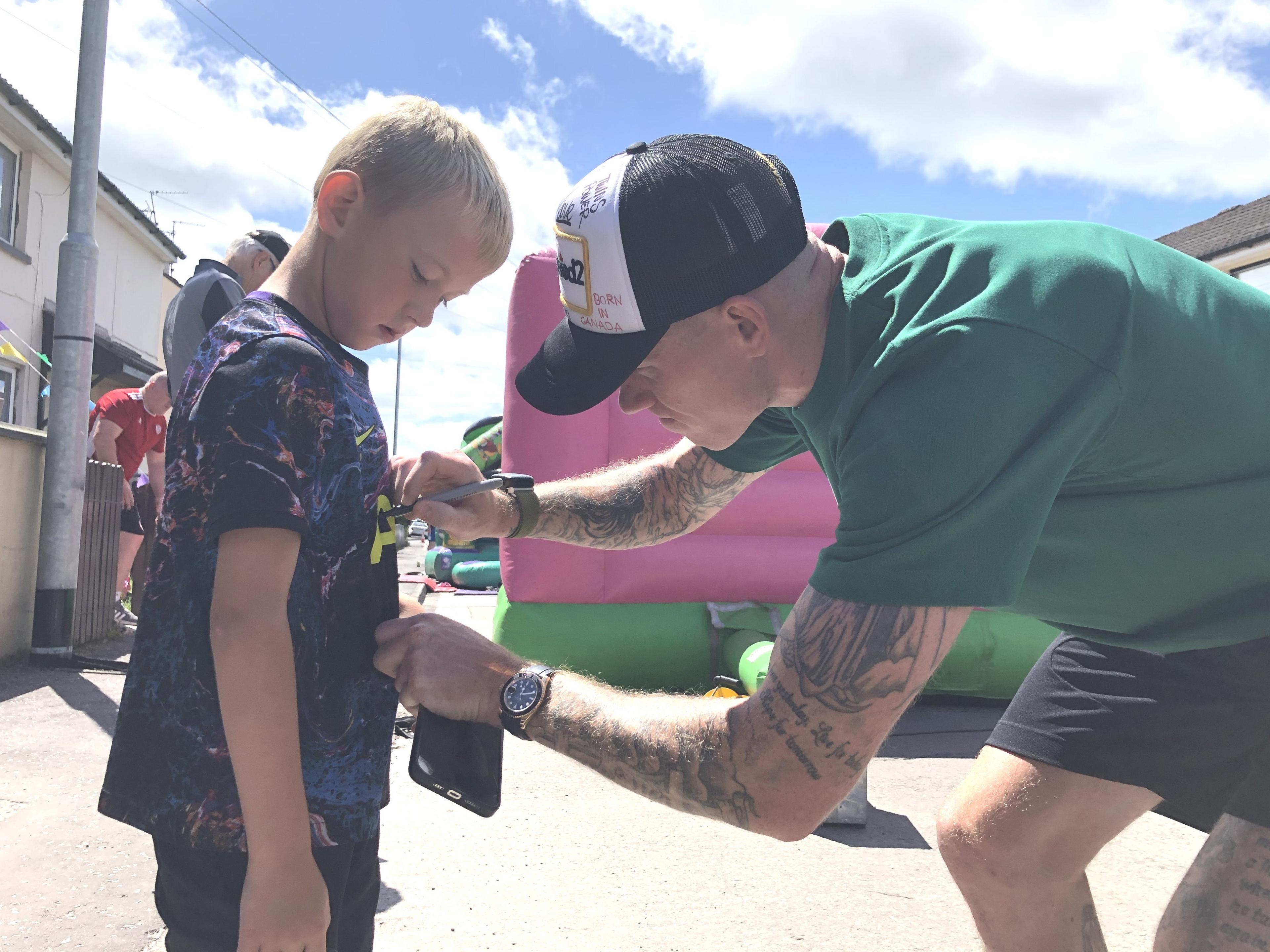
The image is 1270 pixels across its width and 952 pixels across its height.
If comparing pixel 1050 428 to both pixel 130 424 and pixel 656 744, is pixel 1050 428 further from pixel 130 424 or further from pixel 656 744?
pixel 130 424

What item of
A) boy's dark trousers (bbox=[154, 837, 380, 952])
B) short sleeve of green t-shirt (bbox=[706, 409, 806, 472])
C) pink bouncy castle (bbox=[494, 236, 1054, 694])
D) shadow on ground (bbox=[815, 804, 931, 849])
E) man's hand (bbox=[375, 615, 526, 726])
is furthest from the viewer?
pink bouncy castle (bbox=[494, 236, 1054, 694])

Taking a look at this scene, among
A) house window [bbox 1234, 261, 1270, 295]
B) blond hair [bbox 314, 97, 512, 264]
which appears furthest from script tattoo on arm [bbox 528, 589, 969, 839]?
house window [bbox 1234, 261, 1270, 295]

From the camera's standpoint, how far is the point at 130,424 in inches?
238

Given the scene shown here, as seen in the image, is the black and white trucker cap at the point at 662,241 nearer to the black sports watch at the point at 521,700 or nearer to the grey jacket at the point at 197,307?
the black sports watch at the point at 521,700

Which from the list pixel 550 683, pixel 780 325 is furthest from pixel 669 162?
pixel 550 683

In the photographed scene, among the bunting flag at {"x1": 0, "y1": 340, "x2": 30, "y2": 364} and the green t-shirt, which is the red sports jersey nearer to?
the bunting flag at {"x1": 0, "y1": 340, "x2": 30, "y2": 364}

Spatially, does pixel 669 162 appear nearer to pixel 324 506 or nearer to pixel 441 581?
pixel 324 506

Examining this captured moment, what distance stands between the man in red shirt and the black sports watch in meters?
5.18

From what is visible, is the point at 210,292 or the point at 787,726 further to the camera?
the point at 210,292

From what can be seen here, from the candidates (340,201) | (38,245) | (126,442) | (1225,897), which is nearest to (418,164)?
(340,201)

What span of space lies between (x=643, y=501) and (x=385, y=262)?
3.38 ft

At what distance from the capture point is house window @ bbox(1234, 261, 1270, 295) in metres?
19.8

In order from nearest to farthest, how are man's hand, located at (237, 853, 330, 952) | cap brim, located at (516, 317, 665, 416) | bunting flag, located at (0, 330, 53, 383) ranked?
man's hand, located at (237, 853, 330, 952)
cap brim, located at (516, 317, 665, 416)
bunting flag, located at (0, 330, 53, 383)

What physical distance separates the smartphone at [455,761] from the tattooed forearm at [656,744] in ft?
0.36
